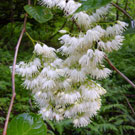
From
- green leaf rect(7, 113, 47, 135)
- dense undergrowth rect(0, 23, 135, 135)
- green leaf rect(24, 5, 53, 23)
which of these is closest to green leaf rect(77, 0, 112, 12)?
green leaf rect(7, 113, 47, 135)

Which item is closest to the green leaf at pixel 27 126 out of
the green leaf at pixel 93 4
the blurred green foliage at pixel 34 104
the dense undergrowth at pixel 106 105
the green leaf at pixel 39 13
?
the green leaf at pixel 93 4

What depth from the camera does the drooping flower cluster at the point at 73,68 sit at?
2.48 feet

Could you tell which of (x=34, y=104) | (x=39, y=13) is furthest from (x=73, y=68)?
(x=34, y=104)

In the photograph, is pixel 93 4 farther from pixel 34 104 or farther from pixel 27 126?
pixel 34 104

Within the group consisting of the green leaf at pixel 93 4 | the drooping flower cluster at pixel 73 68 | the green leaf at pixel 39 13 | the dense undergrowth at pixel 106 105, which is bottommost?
the dense undergrowth at pixel 106 105

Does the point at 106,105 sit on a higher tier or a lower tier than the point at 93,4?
lower

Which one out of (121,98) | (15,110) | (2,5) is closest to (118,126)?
(121,98)

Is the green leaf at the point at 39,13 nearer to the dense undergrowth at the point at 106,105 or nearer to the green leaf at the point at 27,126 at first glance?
the green leaf at the point at 27,126

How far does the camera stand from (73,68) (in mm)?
887

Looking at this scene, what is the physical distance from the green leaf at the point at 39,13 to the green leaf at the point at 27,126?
0.61 m

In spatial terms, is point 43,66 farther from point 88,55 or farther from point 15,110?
point 15,110

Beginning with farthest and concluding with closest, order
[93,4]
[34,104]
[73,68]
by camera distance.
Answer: [34,104]
[73,68]
[93,4]

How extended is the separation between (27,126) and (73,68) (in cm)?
51

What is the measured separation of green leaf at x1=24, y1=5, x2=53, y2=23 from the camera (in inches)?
36.3
